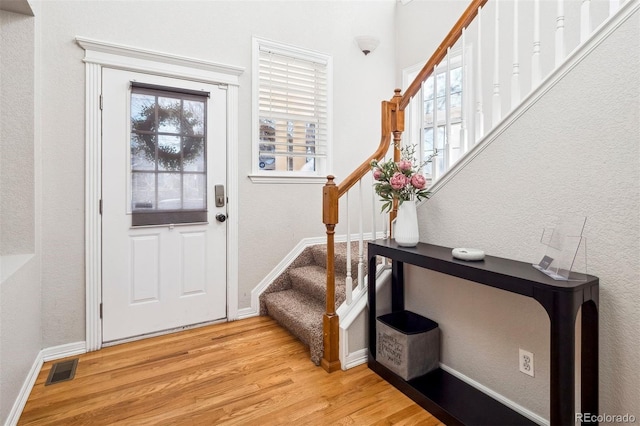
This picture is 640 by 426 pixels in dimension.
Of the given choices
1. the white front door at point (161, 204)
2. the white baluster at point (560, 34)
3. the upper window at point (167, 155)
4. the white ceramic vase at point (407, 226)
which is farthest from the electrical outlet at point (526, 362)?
the upper window at point (167, 155)

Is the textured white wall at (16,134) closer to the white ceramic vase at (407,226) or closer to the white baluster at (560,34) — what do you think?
the white ceramic vase at (407,226)

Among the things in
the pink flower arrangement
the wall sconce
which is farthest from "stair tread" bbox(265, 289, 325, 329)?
the wall sconce

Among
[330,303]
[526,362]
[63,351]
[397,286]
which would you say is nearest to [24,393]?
[63,351]

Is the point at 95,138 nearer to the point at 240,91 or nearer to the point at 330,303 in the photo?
the point at 240,91

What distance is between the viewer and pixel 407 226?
6.72ft

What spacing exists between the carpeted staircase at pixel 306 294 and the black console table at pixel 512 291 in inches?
16.3

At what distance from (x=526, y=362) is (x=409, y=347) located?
0.59 m

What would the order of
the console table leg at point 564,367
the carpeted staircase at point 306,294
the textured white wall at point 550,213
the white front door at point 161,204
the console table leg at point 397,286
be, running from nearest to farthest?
the console table leg at point 564,367, the textured white wall at point 550,213, the console table leg at point 397,286, the carpeted staircase at point 306,294, the white front door at point 161,204

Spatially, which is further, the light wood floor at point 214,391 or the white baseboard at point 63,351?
the white baseboard at point 63,351

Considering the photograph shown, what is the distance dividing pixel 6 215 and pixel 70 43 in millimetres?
1270

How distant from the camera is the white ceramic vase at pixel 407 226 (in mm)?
2044

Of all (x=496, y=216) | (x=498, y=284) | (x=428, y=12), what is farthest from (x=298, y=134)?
(x=498, y=284)

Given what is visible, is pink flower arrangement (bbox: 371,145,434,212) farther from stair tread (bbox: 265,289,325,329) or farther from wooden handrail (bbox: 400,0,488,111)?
stair tread (bbox: 265,289,325,329)

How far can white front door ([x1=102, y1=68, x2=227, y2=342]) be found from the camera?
Result: 262cm
